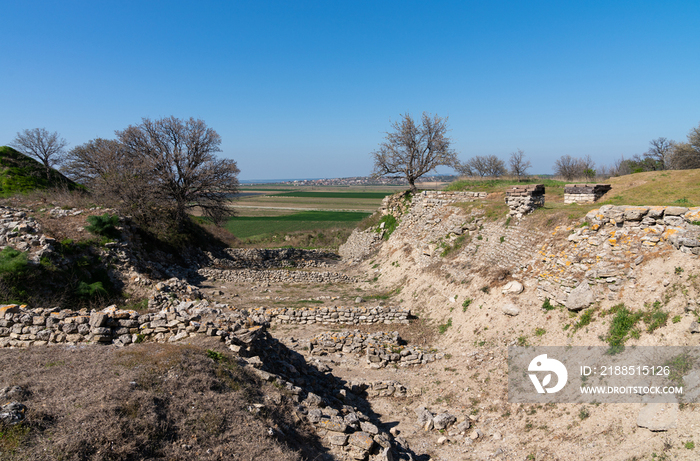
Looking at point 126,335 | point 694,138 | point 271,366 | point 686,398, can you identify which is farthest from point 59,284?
point 694,138

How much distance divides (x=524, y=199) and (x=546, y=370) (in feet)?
25.1

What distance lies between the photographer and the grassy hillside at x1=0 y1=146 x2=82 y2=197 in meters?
23.5

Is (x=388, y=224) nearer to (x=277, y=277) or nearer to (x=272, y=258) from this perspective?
(x=277, y=277)

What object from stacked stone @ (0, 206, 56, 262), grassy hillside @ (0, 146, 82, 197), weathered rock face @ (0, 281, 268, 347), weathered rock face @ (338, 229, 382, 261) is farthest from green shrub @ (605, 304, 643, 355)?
grassy hillside @ (0, 146, 82, 197)

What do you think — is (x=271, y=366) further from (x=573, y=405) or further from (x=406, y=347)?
(x=573, y=405)

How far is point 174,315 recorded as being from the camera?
8445mm

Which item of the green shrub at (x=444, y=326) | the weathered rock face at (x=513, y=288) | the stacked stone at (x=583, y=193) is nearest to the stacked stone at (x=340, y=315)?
the green shrub at (x=444, y=326)

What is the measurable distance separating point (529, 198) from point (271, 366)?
462 inches

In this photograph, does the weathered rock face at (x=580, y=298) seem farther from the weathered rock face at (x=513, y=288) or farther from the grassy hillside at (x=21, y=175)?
the grassy hillside at (x=21, y=175)

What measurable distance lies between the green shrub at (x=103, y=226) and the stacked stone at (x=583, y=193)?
23143 millimetres

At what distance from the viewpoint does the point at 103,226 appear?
58.1 ft
